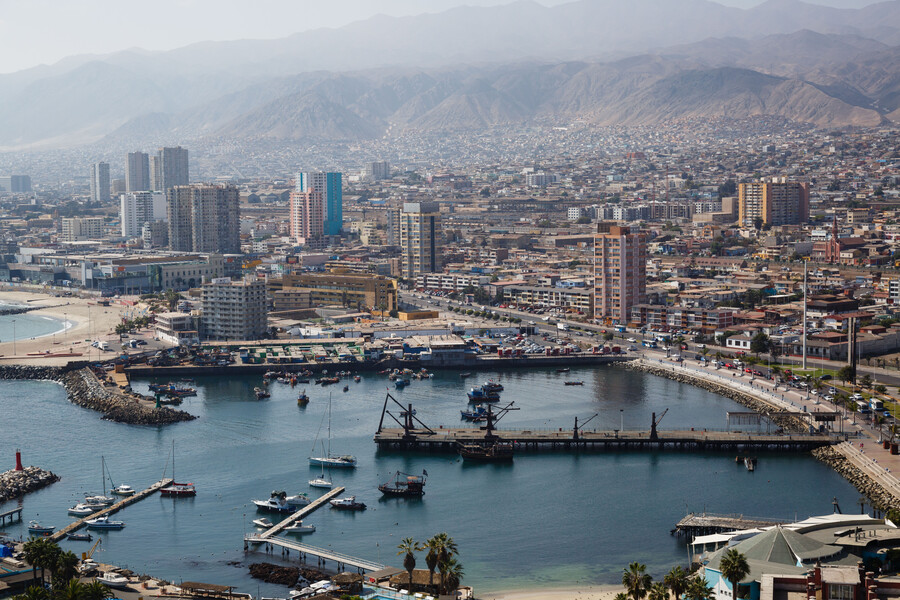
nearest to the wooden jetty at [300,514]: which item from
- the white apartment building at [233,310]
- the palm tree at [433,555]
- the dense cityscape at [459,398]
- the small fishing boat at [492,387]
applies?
the dense cityscape at [459,398]

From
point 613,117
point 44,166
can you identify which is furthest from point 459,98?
point 44,166

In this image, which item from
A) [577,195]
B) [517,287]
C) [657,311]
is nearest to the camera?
[657,311]

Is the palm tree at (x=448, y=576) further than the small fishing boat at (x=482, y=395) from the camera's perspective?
No

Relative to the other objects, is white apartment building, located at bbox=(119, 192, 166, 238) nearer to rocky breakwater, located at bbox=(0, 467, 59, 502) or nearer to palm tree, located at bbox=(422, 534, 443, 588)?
rocky breakwater, located at bbox=(0, 467, 59, 502)

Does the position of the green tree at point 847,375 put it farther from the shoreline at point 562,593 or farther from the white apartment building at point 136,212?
the white apartment building at point 136,212

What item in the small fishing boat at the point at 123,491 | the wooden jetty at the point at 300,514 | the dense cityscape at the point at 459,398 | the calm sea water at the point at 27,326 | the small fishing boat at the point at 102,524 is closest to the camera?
the dense cityscape at the point at 459,398

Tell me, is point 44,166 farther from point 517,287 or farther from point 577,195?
point 517,287
